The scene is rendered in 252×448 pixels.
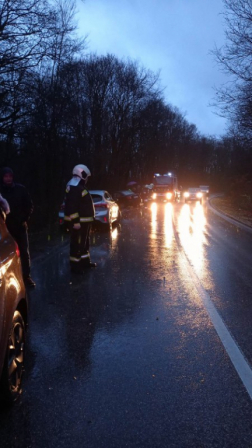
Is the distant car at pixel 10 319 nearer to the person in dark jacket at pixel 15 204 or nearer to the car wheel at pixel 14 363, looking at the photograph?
the car wheel at pixel 14 363

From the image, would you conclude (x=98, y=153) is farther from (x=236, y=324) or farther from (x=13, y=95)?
(x=236, y=324)

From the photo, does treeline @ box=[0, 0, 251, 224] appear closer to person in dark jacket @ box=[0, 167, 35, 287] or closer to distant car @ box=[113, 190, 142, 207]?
distant car @ box=[113, 190, 142, 207]

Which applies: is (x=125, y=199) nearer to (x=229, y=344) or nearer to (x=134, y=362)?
(x=229, y=344)

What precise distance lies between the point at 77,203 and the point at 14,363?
5.35 m

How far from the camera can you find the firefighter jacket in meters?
8.77

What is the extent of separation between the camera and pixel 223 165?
359 feet

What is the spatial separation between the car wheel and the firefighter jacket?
483cm

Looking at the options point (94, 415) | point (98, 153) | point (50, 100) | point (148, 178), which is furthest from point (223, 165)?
point (94, 415)

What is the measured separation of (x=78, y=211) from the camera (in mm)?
8922

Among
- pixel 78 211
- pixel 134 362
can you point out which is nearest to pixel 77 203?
pixel 78 211

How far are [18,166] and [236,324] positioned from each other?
27591 mm

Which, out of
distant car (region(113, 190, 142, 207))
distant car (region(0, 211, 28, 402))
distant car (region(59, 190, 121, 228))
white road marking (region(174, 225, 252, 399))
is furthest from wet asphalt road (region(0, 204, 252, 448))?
distant car (region(113, 190, 142, 207))

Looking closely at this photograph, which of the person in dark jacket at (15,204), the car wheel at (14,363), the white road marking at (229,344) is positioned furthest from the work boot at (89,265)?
the car wheel at (14,363)

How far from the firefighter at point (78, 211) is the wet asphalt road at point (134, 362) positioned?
50 cm
